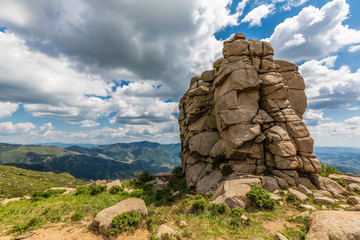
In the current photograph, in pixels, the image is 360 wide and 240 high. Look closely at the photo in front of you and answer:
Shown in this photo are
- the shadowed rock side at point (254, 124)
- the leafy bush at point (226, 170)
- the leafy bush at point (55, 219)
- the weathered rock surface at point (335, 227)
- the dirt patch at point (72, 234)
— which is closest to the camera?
the weathered rock surface at point (335, 227)

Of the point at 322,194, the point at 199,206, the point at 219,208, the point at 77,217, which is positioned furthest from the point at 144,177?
the point at 322,194

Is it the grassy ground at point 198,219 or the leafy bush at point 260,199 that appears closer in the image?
the grassy ground at point 198,219

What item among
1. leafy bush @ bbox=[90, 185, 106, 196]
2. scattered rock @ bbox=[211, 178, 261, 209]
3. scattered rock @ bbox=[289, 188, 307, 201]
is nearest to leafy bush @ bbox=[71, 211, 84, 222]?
leafy bush @ bbox=[90, 185, 106, 196]

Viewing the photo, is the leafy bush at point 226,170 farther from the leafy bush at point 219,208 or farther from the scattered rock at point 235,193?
the leafy bush at point 219,208

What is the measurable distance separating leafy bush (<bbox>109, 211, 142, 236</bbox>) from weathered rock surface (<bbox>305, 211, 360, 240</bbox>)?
1407cm

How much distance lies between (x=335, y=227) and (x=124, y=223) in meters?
16.7

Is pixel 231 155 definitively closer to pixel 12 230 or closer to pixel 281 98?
pixel 281 98

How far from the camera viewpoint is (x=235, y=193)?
18.3m

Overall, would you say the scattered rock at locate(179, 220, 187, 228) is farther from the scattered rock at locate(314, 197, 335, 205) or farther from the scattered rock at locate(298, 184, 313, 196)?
the scattered rock at locate(298, 184, 313, 196)

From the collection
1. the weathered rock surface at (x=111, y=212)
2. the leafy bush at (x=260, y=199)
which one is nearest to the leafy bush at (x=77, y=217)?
the weathered rock surface at (x=111, y=212)

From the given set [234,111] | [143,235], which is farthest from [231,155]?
[143,235]

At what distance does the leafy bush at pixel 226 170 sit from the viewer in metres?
27.5

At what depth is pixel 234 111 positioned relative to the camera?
29.4m

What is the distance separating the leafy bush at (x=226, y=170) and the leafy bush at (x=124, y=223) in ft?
58.8
